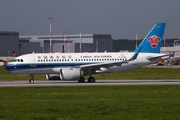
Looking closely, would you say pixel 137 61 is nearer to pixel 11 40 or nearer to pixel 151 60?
pixel 151 60

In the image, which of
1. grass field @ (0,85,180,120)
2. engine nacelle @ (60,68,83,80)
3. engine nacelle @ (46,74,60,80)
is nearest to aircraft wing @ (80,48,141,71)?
engine nacelle @ (60,68,83,80)

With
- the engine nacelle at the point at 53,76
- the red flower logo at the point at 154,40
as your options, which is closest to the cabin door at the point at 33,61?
the engine nacelle at the point at 53,76

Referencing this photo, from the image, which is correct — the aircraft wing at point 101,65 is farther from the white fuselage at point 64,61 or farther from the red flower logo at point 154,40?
the red flower logo at point 154,40

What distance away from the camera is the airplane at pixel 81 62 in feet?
147

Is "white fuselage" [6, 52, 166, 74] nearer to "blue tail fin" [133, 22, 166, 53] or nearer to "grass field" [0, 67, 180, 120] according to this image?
"blue tail fin" [133, 22, 166, 53]

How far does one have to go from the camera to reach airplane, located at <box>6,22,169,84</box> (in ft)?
147

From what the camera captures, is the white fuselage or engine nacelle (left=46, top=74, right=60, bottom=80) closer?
the white fuselage

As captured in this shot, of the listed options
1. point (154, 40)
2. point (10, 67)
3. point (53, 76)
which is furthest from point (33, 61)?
point (154, 40)

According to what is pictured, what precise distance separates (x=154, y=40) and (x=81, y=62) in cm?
842

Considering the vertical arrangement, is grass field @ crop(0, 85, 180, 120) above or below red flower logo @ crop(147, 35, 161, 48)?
below

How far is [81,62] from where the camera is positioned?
151ft

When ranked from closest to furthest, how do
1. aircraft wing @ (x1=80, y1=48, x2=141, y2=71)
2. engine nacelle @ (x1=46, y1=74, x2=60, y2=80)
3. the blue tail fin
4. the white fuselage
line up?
aircraft wing @ (x1=80, y1=48, x2=141, y2=71) → the white fuselage → the blue tail fin → engine nacelle @ (x1=46, y1=74, x2=60, y2=80)

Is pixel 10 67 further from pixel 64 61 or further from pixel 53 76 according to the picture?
pixel 53 76

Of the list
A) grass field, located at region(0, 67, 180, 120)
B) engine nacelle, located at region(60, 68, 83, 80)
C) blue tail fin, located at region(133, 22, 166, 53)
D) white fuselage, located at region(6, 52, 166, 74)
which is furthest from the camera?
blue tail fin, located at region(133, 22, 166, 53)
